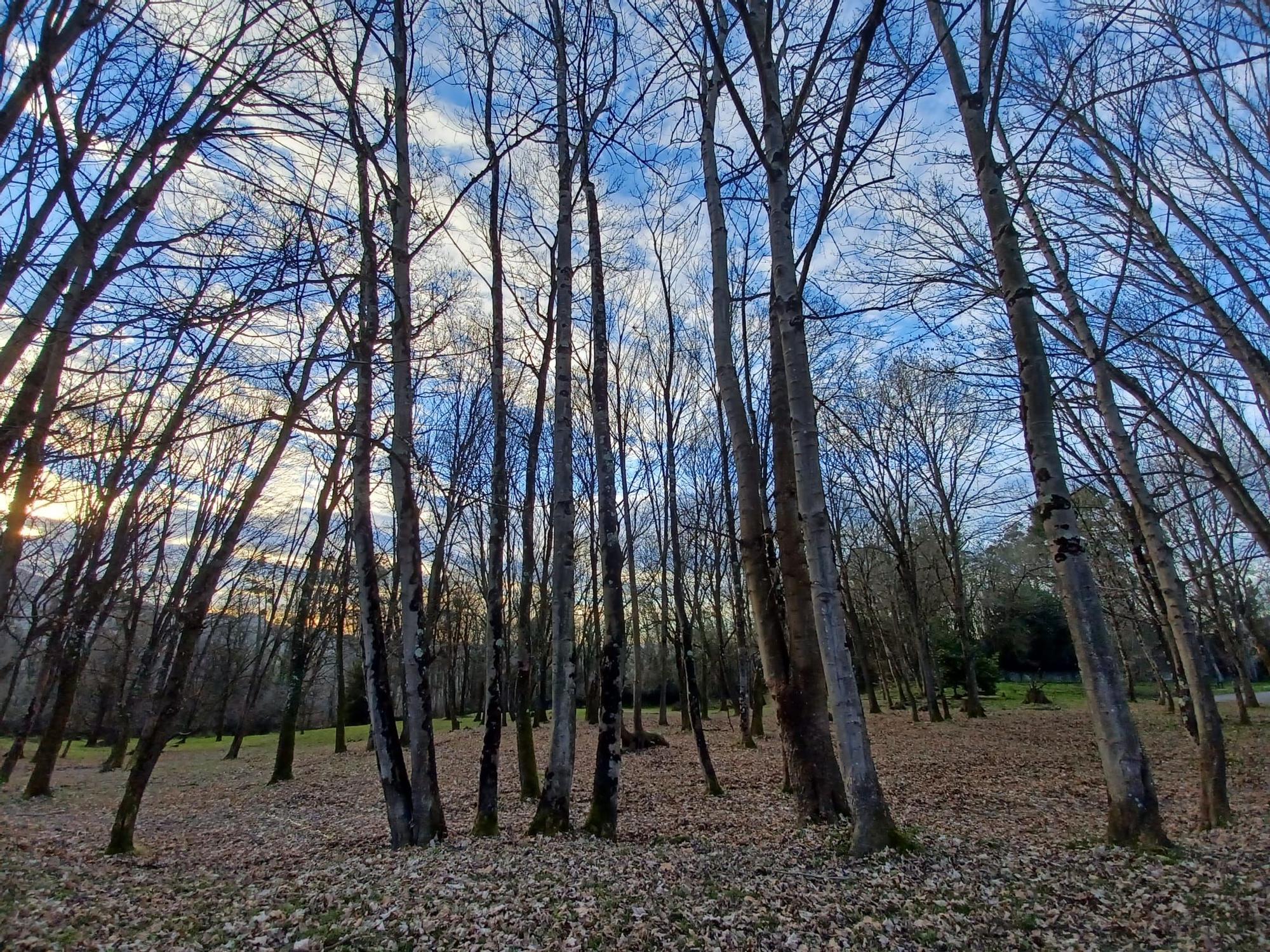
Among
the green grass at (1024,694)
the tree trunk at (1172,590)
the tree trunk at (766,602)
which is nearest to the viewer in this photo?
the tree trunk at (1172,590)

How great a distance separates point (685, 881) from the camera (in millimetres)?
4492

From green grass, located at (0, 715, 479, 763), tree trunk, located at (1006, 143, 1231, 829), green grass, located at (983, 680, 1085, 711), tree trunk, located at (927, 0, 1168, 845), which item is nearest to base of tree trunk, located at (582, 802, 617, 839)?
tree trunk, located at (927, 0, 1168, 845)

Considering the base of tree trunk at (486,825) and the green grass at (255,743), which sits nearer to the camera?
the base of tree trunk at (486,825)

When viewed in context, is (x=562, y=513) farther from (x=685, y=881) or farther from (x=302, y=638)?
(x=302, y=638)

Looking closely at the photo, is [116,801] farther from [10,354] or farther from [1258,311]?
[1258,311]

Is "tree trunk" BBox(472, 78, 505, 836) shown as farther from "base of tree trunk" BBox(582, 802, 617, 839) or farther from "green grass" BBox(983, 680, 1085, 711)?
"green grass" BBox(983, 680, 1085, 711)

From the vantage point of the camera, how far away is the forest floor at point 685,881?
3.51 meters

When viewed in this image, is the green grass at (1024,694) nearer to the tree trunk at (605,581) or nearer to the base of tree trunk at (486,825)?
the tree trunk at (605,581)

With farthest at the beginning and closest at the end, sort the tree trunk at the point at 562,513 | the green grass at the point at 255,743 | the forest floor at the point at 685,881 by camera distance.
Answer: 1. the green grass at the point at 255,743
2. the tree trunk at the point at 562,513
3. the forest floor at the point at 685,881

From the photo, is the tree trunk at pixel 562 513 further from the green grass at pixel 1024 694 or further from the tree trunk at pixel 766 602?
the green grass at pixel 1024 694

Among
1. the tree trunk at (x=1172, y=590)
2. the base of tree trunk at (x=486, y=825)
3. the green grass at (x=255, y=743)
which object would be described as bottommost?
the green grass at (x=255, y=743)

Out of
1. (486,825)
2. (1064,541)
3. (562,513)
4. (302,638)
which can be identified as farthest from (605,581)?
(302,638)

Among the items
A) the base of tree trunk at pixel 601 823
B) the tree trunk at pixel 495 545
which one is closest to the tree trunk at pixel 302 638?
the tree trunk at pixel 495 545

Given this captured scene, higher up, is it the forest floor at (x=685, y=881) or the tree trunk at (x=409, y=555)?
the tree trunk at (x=409, y=555)
